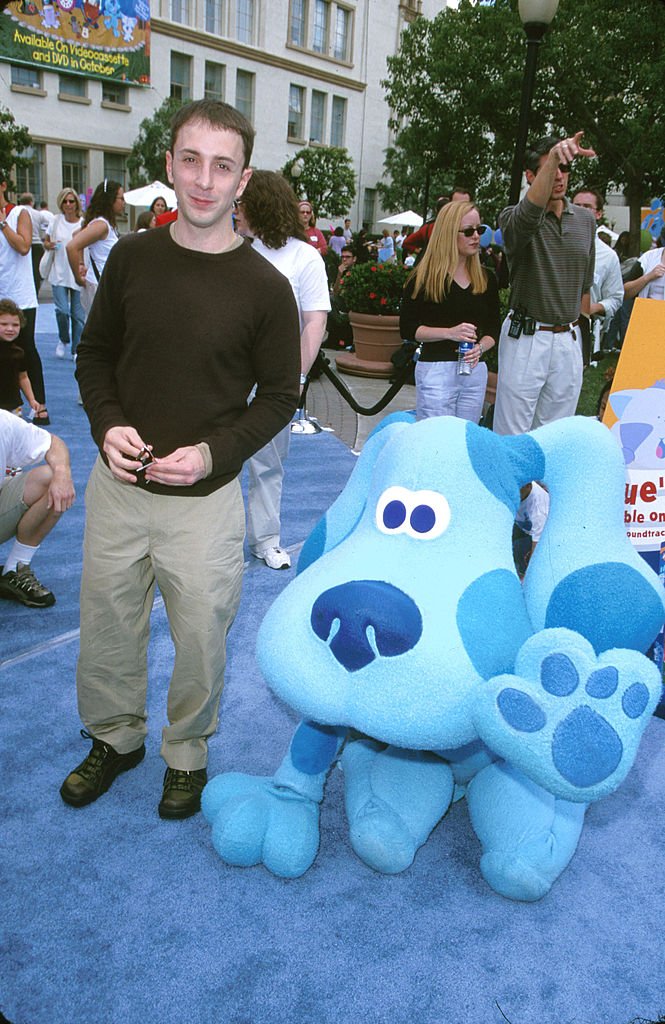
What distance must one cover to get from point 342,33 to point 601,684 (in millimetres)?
44233

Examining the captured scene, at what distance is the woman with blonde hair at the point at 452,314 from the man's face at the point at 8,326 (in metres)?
2.41

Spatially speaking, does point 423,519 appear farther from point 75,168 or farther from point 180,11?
point 180,11

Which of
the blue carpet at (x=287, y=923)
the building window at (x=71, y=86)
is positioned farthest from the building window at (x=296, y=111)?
the blue carpet at (x=287, y=923)

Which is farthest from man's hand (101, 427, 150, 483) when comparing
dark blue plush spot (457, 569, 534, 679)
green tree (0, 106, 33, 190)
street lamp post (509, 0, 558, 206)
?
green tree (0, 106, 33, 190)

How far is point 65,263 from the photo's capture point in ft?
27.2

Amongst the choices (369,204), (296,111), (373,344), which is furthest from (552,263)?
(369,204)

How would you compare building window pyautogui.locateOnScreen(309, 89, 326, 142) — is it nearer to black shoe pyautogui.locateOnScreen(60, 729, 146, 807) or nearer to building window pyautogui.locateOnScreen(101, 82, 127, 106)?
building window pyautogui.locateOnScreen(101, 82, 127, 106)

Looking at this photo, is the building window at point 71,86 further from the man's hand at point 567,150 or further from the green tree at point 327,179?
the man's hand at point 567,150

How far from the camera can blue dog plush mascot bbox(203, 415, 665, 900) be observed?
1534mm

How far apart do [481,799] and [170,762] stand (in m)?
0.88

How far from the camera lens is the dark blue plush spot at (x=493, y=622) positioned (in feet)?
5.41

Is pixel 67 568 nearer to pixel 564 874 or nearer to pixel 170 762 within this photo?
pixel 170 762

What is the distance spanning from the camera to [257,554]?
4.19m

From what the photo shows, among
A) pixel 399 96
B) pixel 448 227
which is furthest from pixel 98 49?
pixel 448 227
